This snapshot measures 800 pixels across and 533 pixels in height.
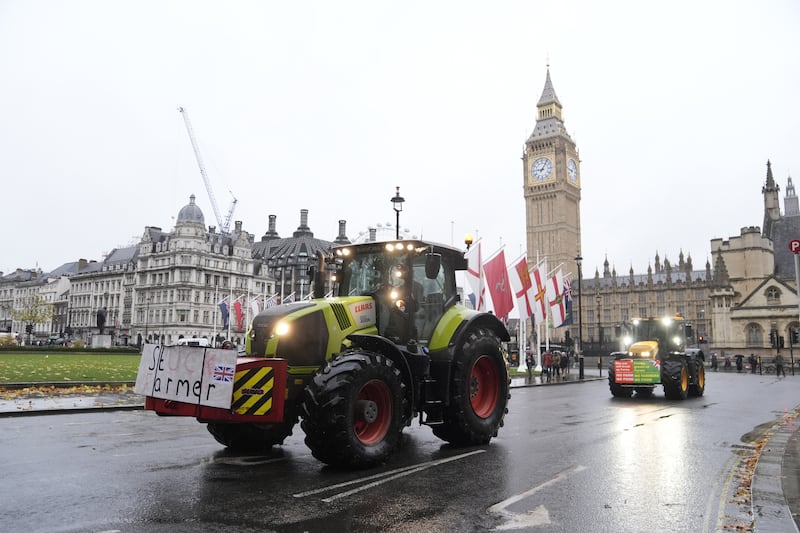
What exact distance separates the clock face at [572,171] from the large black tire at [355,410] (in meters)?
133

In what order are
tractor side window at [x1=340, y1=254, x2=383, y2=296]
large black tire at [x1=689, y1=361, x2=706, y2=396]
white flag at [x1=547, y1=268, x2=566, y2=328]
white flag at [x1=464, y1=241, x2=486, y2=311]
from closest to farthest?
tractor side window at [x1=340, y1=254, x2=383, y2=296] → large black tire at [x1=689, y1=361, x2=706, y2=396] → white flag at [x1=464, y1=241, x2=486, y2=311] → white flag at [x1=547, y1=268, x2=566, y2=328]

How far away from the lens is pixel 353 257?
31.8ft

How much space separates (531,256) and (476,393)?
4868 inches

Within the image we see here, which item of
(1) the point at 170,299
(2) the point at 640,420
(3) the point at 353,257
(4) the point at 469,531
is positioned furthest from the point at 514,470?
(1) the point at 170,299

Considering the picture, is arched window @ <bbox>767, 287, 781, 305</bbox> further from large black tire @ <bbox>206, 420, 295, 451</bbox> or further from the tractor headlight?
the tractor headlight

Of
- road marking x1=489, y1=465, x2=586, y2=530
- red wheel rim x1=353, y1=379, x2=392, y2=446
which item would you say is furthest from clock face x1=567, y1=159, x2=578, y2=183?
road marking x1=489, y1=465, x2=586, y2=530

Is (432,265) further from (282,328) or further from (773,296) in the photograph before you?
(773,296)

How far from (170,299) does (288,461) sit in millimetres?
92793

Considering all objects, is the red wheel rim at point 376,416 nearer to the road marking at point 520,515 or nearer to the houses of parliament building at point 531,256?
the road marking at point 520,515

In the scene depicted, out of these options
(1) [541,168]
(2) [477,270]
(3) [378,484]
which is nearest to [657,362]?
(2) [477,270]

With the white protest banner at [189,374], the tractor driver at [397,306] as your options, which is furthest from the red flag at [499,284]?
the white protest banner at [189,374]

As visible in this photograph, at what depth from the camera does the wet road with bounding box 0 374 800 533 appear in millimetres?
5406

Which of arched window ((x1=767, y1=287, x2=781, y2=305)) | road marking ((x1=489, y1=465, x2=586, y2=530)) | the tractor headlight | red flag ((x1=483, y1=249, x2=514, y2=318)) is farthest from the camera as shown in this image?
arched window ((x1=767, y1=287, x2=781, y2=305))

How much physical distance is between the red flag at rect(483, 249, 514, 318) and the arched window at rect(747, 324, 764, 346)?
50.4 metres
